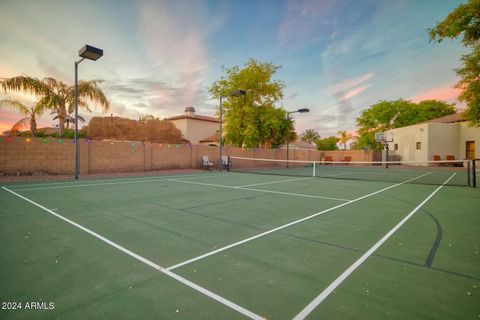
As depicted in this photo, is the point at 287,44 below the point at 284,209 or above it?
above

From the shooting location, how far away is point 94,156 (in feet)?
53.5

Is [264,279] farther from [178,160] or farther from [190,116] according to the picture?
[190,116]

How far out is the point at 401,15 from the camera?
51.8ft

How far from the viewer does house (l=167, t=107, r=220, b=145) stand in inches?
1721

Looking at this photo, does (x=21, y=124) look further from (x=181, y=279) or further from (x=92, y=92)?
(x=181, y=279)

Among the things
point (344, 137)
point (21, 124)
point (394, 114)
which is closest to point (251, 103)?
point (21, 124)

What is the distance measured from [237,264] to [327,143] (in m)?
98.0

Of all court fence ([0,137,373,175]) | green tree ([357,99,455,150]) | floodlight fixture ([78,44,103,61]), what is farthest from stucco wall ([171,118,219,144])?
green tree ([357,99,455,150])

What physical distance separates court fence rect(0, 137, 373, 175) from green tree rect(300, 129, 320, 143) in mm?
73217

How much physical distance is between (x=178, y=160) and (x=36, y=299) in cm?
1954

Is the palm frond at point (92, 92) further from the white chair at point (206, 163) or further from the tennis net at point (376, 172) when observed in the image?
the tennis net at point (376, 172)

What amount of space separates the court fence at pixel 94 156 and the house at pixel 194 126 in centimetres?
1961

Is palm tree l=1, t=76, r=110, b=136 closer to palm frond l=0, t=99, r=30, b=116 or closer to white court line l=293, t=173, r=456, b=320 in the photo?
palm frond l=0, t=99, r=30, b=116

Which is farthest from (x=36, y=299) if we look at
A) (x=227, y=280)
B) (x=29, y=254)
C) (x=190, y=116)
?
(x=190, y=116)
